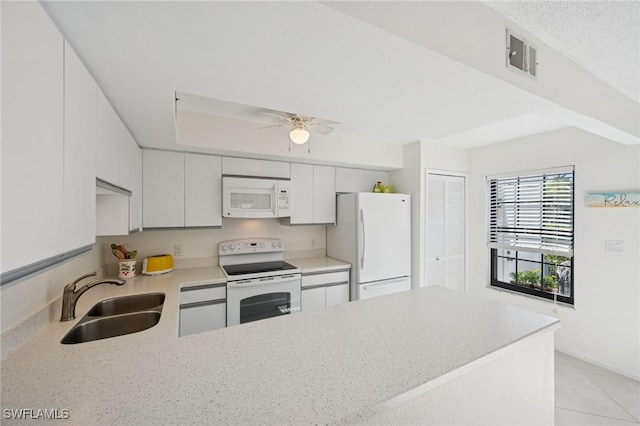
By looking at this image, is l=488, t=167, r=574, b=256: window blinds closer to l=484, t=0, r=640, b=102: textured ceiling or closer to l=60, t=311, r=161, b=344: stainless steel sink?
l=484, t=0, r=640, b=102: textured ceiling

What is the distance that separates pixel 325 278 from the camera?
302 centimetres

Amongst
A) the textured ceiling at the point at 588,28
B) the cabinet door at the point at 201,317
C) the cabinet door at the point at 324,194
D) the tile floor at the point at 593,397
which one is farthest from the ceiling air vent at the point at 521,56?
the cabinet door at the point at 201,317

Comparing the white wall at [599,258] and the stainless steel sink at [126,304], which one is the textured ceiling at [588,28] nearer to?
the white wall at [599,258]

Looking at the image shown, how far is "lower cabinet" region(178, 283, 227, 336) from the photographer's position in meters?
2.35

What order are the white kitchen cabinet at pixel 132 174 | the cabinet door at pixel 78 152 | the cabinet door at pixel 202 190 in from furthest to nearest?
the cabinet door at pixel 202 190
the white kitchen cabinet at pixel 132 174
the cabinet door at pixel 78 152

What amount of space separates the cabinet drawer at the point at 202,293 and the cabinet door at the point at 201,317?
5 centimetres

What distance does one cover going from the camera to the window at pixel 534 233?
2988 millimetres

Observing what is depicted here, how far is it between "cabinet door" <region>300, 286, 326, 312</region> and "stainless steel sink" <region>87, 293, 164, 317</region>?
4.49ft

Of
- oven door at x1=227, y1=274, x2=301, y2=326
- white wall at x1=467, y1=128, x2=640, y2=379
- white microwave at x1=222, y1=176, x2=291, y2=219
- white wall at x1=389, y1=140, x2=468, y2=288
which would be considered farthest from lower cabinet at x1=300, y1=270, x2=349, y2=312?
white wall at x1=467, y1=128, x2=640, y2=379

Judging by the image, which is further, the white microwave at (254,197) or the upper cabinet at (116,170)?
the white microwave at (254,197)

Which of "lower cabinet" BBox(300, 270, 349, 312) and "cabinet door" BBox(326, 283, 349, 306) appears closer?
"lower cabinet" BBox(300, 270, 349, 312)

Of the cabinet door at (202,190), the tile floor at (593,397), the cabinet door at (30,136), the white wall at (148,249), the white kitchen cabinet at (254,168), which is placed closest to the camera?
the cabinet door at (30,136)

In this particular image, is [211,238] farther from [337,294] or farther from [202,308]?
[337,294]

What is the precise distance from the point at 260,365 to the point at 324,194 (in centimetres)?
245
